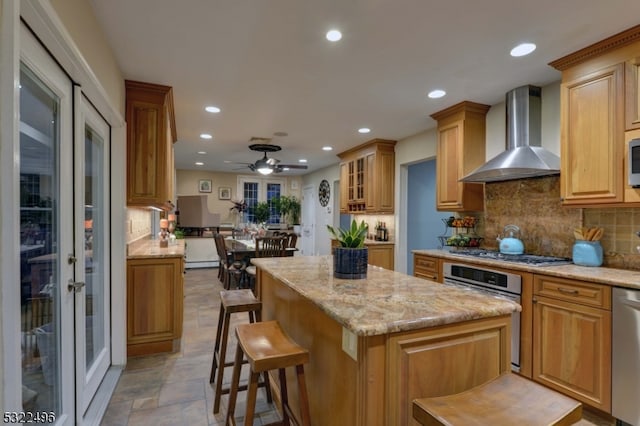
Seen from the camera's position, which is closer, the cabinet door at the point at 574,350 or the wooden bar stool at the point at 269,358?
the wooden bar stool at the point at 269,358

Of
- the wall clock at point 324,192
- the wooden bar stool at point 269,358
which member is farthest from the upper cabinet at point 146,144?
the wall clock at point 324,192

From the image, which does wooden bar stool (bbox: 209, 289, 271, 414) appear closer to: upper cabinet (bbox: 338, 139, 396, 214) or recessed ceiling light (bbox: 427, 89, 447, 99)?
recessed ceiling light (bbox: 427, 89, 447, 99)

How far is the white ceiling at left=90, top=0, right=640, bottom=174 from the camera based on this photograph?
1.94m

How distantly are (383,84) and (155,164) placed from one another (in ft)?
7.32

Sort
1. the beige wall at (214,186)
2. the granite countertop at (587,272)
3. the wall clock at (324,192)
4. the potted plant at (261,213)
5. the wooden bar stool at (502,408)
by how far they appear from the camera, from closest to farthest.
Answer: the wooden bar stool at (502,408), the granite countertop at (587,272), the wall clock at (324,192), the beige wall at (214,186), the potted plant at (261,213)

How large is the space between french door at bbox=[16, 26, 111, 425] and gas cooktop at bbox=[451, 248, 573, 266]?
3159 mm

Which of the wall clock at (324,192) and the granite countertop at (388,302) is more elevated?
the wall clock at (324,192)

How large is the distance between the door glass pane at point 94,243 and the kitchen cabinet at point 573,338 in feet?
10.7

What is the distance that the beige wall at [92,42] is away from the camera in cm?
153

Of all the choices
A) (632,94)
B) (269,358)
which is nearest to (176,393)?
(269,358)

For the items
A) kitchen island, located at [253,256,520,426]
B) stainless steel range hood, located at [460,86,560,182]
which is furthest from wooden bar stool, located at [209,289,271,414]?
stainless steel range hood, located at [460,86,560,182]

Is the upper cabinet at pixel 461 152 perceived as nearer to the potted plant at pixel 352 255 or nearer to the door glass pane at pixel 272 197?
the potted plant at pixel 352 255

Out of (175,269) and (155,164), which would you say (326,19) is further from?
(175,269)

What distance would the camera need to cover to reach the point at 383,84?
9.91 ft
